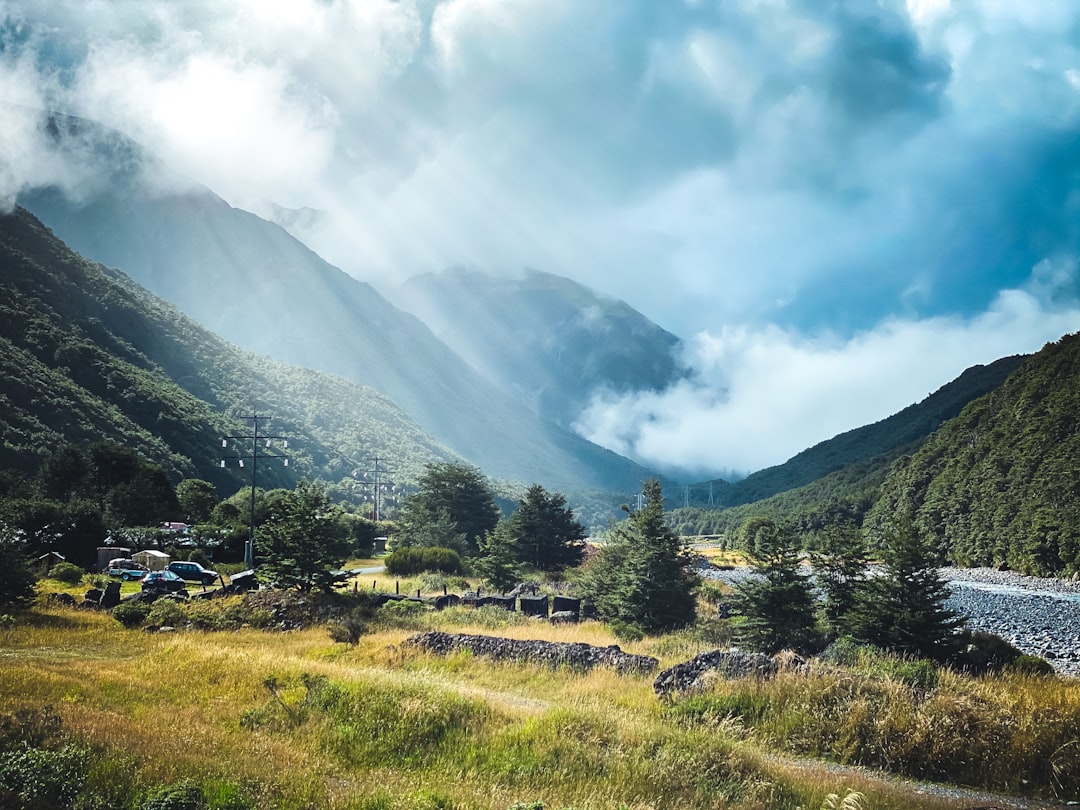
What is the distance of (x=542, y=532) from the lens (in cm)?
4900

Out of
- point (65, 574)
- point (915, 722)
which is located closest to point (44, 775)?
point (915, 722)

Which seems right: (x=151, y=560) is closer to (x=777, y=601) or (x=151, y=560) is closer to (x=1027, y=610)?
(x=777, y=601)

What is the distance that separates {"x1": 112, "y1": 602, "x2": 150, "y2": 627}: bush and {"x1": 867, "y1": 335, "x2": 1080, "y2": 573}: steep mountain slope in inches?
2415

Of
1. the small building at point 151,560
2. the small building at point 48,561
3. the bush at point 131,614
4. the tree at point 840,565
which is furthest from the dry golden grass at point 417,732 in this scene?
the small building at point 151,560

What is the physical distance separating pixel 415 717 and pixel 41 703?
6033 mm

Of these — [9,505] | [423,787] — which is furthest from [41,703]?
[9,505]

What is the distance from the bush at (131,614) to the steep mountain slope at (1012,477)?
61354 millimetres

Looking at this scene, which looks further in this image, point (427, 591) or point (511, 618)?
point (427, 591)

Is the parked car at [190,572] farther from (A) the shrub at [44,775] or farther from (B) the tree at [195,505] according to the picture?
(A) the shrub at [44,775]

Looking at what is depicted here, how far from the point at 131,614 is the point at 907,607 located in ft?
85.5

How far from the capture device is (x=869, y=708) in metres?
11.4

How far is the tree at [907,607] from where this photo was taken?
1880 cm

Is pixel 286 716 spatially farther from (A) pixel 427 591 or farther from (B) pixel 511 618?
(A) pixel 427 591

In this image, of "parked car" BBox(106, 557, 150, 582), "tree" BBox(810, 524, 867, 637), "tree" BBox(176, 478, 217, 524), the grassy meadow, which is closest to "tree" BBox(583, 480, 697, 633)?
"tree" BBox(810, 524, 867, 637)
